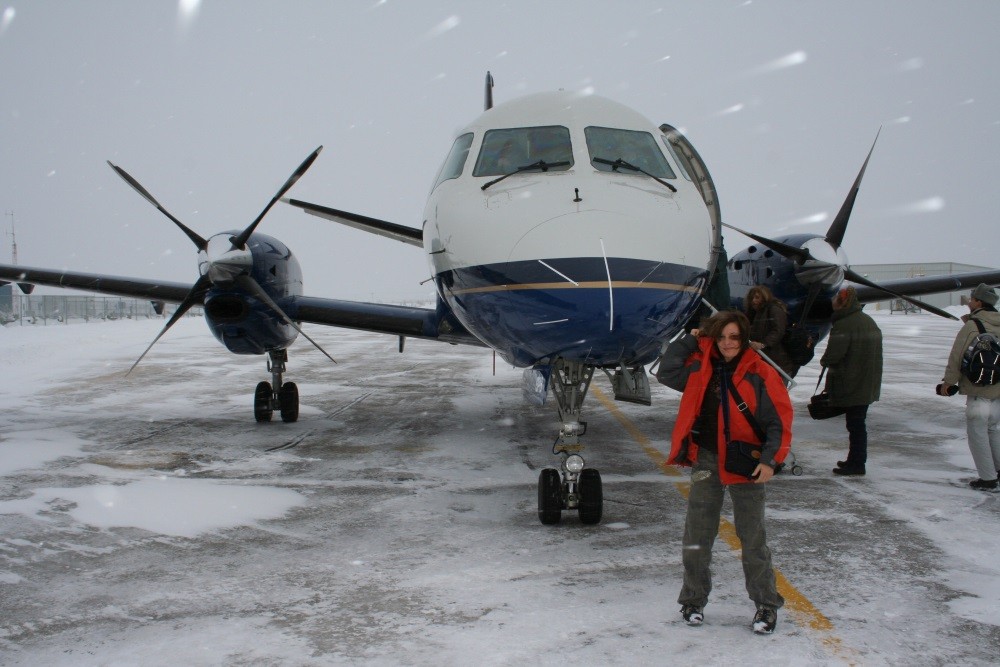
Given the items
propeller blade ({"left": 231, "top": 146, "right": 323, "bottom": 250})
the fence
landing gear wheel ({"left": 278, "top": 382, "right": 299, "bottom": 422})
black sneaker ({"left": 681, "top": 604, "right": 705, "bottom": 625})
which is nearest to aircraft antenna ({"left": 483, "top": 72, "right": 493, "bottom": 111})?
propeller blade ({"left": 231, "top": 146, "right": 323, "bottom": 250})

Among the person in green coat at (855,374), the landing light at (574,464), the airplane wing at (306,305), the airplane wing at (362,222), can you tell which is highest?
the airplane wing at (362,222)

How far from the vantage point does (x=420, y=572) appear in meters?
4.25

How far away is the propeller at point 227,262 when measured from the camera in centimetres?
871

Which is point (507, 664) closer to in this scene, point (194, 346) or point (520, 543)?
point (520, 543)

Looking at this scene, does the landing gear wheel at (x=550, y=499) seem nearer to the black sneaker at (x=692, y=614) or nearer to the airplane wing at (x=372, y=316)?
the black sneaker at (x=692, y=614)

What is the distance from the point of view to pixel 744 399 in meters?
3.40

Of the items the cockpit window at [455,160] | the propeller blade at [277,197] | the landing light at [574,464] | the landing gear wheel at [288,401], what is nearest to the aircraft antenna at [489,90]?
the propeller blade at [277,197]

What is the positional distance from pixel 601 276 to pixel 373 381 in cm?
1198

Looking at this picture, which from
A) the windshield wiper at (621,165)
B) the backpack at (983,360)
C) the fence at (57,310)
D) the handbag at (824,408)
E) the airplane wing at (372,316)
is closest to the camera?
the windshield wiper at (621,165)

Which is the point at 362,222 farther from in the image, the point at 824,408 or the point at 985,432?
the point at 985,432

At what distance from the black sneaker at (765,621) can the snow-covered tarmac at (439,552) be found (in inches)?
2.0

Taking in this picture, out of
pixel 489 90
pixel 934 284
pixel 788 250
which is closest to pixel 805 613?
pixel 788 250

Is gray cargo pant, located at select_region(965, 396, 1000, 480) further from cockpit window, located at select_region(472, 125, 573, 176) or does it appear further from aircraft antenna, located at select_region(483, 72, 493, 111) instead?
aircraft antenna, located at select_region(483, 72, 493, 111)

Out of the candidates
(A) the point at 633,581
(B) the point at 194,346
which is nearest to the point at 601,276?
(A) the point at 633,581
